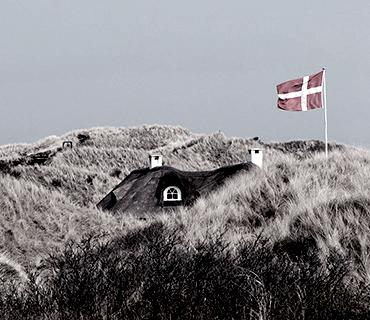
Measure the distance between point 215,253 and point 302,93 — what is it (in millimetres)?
13910

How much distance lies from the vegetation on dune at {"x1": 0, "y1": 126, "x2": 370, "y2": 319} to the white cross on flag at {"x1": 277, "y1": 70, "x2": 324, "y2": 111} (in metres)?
2.20

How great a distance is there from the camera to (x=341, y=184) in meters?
18.8


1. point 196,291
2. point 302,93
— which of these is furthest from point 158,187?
point 196,291

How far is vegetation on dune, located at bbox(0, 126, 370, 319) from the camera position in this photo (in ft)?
31.5

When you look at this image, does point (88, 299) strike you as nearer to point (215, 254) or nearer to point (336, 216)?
point (215, 254)

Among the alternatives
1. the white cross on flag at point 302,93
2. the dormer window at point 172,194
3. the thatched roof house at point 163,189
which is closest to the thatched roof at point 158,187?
the thatched roof house at point 163,189

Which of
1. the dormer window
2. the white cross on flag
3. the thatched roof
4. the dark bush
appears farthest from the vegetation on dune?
the dormer window

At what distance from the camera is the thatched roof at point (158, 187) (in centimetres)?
3219

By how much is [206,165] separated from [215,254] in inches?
2130

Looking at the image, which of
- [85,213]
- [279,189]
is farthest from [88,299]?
[85,213]

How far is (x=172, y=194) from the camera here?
33688mm

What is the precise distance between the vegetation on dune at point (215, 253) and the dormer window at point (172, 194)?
228 inches

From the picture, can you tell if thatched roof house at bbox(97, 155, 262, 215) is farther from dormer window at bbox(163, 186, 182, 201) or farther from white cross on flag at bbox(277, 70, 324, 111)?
white cross on flag at bbox(277, 70, 324, 111)

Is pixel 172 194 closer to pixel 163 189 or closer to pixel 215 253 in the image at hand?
pixel 163 189
